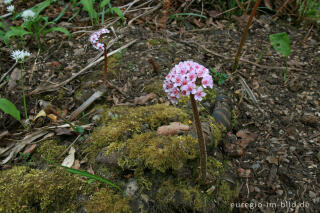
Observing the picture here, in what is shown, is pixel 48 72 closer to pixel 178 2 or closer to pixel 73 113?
pixel 73 113

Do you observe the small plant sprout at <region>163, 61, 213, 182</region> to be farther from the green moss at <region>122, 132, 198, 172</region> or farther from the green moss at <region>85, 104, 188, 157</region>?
the green moss at <region>85, 104, 188, 157</region>

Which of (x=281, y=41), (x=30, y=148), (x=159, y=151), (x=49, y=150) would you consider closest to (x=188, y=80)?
(x=159, y=151)

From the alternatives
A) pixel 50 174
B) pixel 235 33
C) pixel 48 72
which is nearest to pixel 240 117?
pixel 235 33

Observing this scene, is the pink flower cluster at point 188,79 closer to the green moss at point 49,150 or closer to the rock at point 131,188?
the rock at point 131,188

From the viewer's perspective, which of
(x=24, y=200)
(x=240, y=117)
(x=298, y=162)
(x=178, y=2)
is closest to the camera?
(x=24, y=200)

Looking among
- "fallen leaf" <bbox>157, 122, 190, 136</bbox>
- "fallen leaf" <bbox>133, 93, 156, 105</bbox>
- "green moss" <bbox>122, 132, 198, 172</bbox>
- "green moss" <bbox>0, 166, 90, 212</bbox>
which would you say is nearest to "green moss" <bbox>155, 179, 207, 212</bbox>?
"green moss" <bbox>122, 132, 198, 172</bbox>
